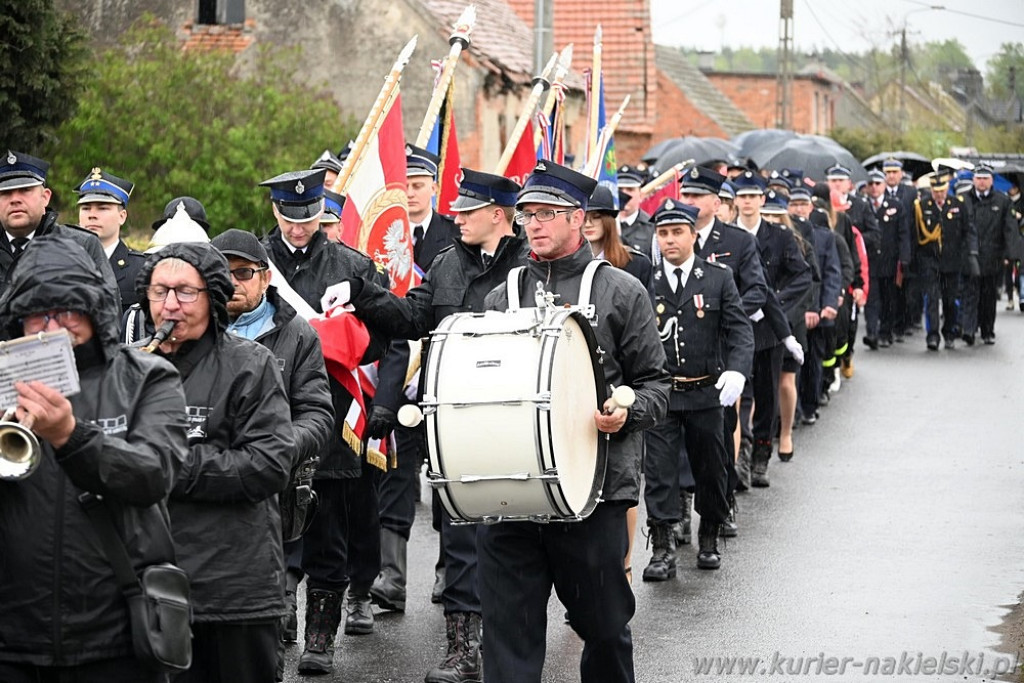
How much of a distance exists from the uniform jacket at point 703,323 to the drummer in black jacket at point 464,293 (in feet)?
7.76

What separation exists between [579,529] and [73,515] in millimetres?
2255

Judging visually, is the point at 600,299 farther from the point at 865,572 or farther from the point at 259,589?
the point at 865,572

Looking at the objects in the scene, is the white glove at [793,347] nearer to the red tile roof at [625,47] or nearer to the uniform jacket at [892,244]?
the uniform jacket at [892,244]

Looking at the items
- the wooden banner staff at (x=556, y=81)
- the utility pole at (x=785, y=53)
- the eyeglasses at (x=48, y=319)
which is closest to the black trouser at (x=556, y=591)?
the eyeglasses at (x=48, y=319)

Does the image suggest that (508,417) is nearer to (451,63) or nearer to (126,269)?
(126,269)

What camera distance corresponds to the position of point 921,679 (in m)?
7.89

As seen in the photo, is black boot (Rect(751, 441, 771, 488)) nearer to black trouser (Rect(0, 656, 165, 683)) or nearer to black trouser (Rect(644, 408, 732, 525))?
black trouser (Rect(644, 408, 732, 525))

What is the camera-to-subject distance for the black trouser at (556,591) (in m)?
6.50

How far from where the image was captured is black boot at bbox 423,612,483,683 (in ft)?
25.7

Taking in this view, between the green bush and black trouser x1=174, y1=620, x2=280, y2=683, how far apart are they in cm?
1430

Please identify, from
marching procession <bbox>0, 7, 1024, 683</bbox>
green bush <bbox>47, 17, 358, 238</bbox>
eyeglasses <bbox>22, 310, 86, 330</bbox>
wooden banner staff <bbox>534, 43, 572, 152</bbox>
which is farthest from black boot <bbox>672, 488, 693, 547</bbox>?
green bush <bbox>47, 17, 358, 238</bbox>

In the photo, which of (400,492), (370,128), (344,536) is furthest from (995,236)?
(344,536)

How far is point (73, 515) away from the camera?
4.79 metres

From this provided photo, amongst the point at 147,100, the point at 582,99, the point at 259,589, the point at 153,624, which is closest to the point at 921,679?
the point at 259,589
